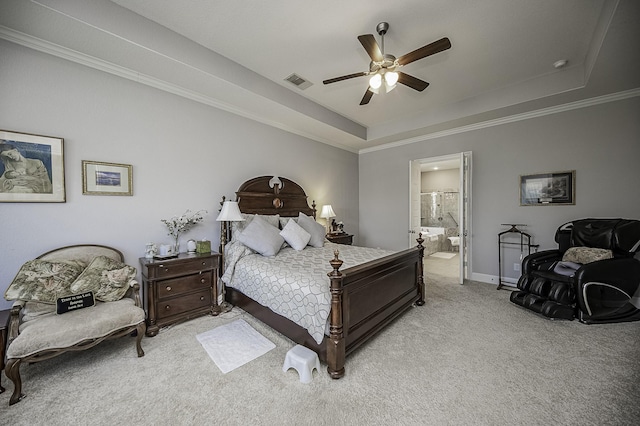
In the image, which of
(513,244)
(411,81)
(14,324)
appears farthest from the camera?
(513,244)


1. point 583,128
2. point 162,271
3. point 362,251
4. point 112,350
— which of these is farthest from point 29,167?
point 583,128

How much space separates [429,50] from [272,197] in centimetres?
293

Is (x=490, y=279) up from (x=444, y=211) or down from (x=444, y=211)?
down

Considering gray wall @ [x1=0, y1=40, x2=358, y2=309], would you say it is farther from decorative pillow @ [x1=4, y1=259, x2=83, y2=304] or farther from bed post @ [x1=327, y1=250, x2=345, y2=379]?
bed post @ [x1=327, y1=250, x2=345, y2=379]

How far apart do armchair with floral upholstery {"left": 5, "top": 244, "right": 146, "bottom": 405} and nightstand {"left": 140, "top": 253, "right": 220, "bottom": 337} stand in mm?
201

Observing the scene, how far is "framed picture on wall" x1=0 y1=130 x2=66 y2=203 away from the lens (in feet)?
7.00

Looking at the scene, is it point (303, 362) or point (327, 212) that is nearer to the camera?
point (303, 362)

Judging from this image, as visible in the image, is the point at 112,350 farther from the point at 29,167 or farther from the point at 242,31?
the point at 242,31

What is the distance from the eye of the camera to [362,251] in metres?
3.39

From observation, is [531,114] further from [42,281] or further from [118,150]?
[42,281]

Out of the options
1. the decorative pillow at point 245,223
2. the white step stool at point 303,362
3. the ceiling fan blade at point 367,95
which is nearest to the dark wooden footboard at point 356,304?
the white step stool at point 303,362

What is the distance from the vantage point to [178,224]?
3064 mm

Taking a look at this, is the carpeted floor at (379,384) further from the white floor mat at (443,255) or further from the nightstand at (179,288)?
the white floor mat at (443,255)

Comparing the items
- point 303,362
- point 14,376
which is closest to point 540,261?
point 303,362
